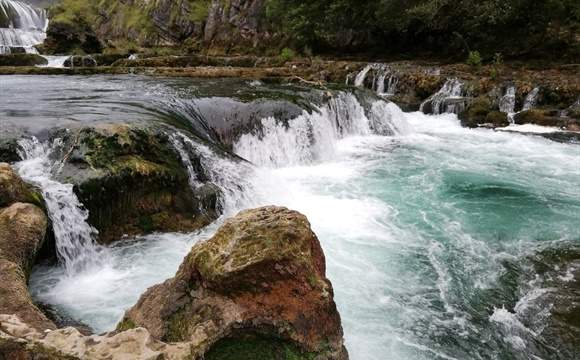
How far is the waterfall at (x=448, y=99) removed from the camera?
1998cm

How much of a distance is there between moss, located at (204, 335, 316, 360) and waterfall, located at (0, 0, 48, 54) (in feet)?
130

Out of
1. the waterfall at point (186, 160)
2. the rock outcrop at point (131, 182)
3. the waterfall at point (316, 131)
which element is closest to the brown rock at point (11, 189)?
the rock outcrop at point (131, 182)

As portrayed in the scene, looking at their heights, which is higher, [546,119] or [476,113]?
[476,113]

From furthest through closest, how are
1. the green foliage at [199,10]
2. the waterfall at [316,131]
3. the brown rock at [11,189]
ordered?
the green foliage at [199,10], the waterfall at [316,131], the brown rock at [11,189]

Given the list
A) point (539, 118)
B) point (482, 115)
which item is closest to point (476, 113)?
point (482, 115)

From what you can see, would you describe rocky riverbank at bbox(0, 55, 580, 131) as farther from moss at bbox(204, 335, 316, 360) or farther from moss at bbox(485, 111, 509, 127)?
moss at bbox(204, 335, 316, 360)

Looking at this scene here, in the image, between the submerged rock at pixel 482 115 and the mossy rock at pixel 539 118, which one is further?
the submerged rock at pixel 482 115

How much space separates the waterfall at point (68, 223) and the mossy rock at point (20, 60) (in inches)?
941

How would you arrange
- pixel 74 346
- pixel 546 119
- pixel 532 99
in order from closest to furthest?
pixel 74 346, pixel 546 119, pixel 532 99

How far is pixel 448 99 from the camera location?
20.4 meters

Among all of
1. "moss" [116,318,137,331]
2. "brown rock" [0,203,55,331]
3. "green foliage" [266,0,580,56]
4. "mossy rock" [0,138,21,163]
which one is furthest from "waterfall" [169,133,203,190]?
"green foliage" [266,0,580,56]

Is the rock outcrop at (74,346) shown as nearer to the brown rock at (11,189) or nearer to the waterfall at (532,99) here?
the brown rock at (11,189)

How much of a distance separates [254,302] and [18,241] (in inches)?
130

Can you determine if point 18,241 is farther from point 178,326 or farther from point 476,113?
point 476,113
